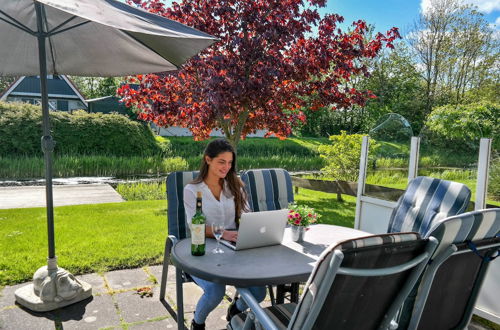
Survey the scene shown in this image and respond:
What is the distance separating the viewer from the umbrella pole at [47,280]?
291 centimetres

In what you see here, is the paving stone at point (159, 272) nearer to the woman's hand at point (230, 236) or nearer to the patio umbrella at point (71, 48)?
the patio umbrella at point (71, 48)

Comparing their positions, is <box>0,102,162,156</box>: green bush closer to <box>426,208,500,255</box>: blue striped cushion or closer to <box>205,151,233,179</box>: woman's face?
<box>205,151,233,179</box>: woman's face

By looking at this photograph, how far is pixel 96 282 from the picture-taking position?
11.5 ft

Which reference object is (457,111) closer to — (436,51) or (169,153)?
(436,51)

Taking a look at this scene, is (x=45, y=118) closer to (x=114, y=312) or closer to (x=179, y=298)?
(x=114, y=312)

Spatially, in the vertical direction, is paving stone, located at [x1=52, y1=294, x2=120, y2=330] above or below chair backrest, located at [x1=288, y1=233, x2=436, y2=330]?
below

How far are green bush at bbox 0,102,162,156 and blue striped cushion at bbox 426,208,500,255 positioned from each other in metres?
14.3

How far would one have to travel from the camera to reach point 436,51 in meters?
14.7

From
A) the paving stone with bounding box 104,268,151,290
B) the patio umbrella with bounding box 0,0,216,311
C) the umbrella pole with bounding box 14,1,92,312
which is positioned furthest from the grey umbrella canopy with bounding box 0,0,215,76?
the paving stone with bounding box 104,268,151,290

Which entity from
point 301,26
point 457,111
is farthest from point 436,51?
point 457,111

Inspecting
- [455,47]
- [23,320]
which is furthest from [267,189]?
[455,47]

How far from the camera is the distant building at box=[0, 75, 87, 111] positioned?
2557cm

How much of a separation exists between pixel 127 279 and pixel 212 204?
1.47 metres

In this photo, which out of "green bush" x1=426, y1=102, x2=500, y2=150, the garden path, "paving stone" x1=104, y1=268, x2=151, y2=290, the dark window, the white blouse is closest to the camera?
the white blouse
